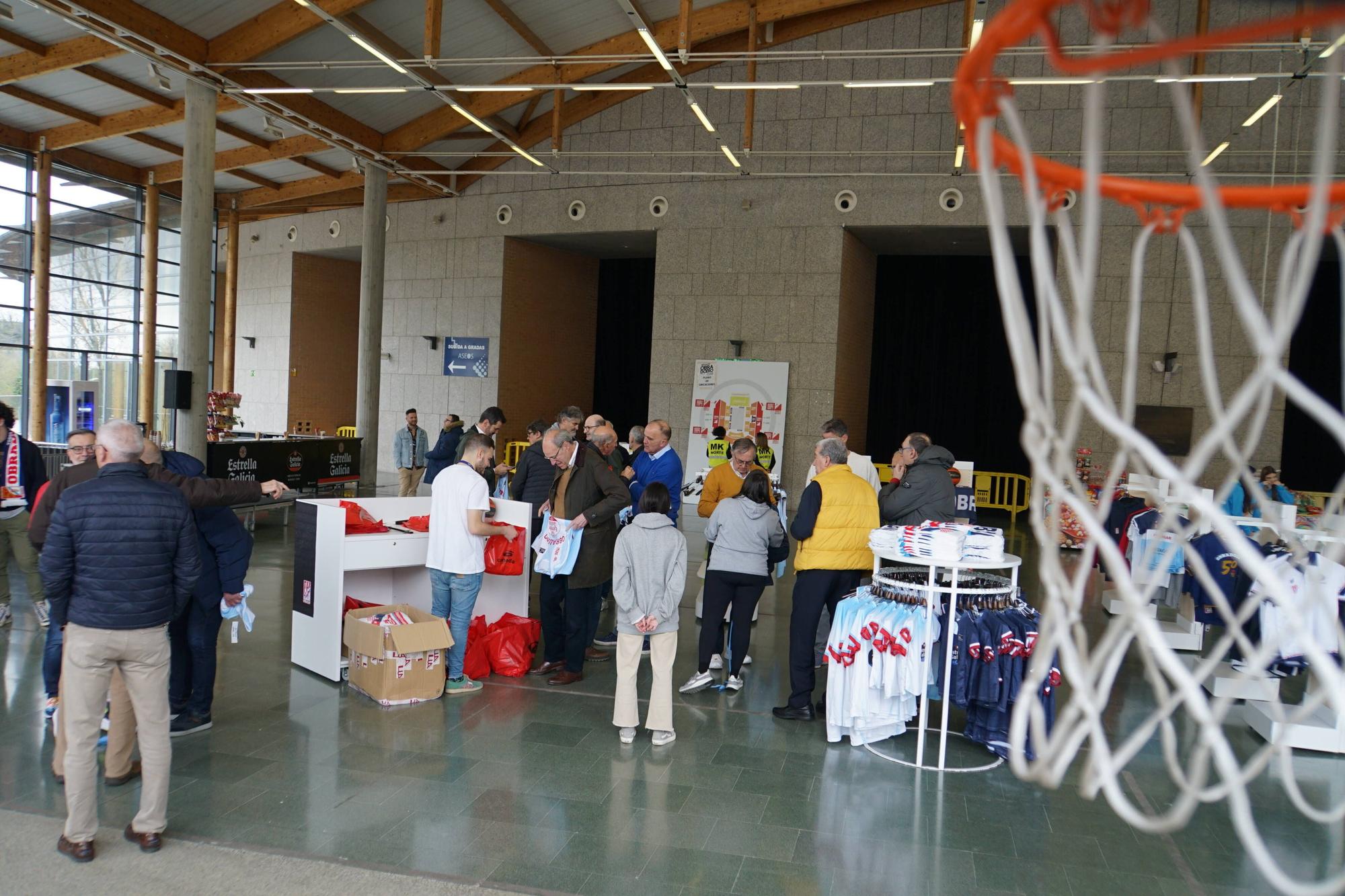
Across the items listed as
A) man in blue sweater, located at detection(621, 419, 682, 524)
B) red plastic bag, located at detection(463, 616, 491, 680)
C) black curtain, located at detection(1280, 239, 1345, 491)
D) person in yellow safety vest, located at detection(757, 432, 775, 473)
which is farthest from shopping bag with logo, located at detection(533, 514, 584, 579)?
black curtain, located at detection(1280, 239, 1345, 491)

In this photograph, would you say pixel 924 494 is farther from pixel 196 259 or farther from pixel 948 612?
pixel 196 259

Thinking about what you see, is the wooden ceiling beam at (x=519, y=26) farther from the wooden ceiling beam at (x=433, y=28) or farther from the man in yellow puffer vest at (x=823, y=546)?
the man in yellow puffer vest at (x=823, y=546)

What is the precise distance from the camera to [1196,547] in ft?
19.0

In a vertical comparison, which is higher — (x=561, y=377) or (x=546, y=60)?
(x=546, y=60)

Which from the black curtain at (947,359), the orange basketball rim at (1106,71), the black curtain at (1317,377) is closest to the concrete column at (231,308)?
the black curtain at (947,359)

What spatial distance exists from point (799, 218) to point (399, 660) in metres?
11.7

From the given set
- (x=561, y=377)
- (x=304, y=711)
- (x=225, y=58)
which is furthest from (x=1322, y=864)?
(x=561, y=377)

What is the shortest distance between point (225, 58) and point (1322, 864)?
505 inches

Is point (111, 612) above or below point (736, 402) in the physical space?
below

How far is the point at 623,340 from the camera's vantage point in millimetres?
20781

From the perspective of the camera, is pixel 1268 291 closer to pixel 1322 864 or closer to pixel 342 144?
pixel 1322 864

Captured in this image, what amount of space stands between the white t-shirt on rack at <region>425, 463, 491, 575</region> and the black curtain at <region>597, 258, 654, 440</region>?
15.1m

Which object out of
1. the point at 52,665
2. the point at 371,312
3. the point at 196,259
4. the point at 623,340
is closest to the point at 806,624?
the point at 52,665

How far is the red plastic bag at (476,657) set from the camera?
5629 mm
